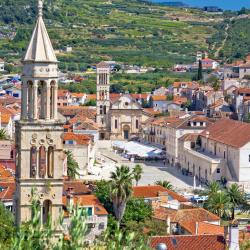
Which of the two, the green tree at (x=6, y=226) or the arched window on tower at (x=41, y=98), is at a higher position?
the arched window on tower at (x=41, y=98)

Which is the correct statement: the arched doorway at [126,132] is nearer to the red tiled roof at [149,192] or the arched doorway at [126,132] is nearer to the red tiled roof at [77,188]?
the red tiled roof at [149,192]

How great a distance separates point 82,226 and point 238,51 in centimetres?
13510

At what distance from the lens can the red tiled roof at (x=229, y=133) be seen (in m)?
63.7

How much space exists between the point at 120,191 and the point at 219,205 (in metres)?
6.99

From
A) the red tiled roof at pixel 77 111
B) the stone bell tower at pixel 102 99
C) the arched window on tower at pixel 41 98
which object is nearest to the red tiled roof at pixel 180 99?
the red tiled roof at pixel 77 111

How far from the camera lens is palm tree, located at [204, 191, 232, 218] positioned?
45.4m

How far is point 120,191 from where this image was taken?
39969 mm

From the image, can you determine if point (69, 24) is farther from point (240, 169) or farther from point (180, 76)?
point (240, 169)

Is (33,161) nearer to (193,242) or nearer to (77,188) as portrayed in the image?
(193,242)

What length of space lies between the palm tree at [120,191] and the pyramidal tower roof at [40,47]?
14130mm

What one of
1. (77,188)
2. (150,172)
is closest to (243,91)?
(150,172)

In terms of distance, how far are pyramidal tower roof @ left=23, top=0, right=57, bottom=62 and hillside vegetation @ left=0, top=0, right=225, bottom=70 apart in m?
116

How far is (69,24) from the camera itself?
179750mm

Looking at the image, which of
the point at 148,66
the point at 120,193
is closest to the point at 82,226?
the point at 120,193
